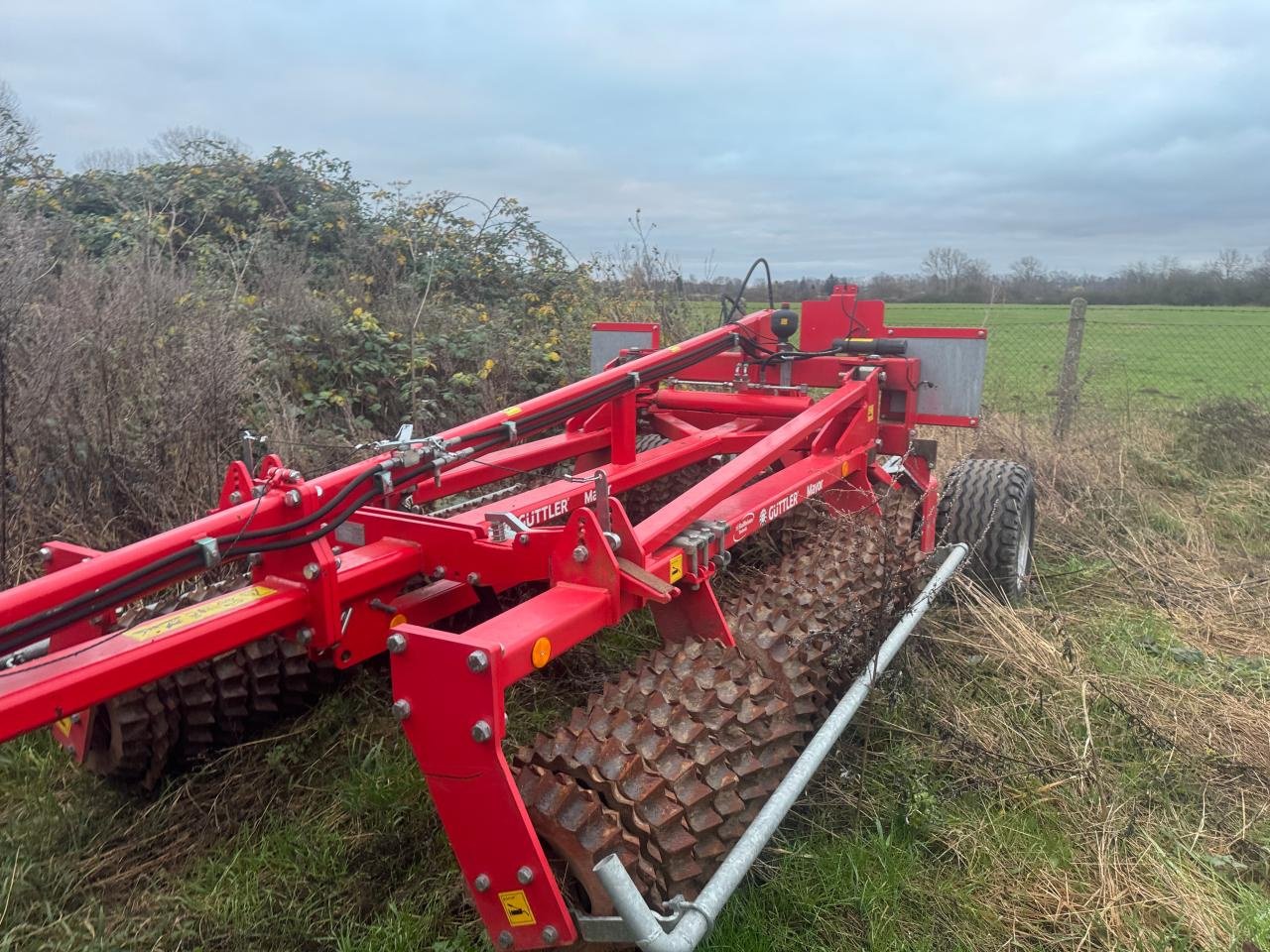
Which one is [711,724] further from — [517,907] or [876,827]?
[876,827]

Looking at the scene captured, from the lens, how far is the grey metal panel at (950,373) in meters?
4.99

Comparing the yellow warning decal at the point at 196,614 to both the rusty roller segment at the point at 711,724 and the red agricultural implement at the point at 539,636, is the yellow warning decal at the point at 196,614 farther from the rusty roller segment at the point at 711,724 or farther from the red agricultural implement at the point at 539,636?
the rusty roller segment at the point at 711,724

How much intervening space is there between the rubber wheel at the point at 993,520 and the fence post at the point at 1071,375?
151 inches

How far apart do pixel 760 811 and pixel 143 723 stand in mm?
2010

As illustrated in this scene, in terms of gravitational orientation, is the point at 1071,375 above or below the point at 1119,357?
above

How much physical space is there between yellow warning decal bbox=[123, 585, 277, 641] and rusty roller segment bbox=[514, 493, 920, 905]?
0.87 m

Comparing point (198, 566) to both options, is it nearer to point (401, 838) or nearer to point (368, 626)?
point (368, 626)

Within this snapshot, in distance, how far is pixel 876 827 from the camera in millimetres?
3203

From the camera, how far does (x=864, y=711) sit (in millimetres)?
3740

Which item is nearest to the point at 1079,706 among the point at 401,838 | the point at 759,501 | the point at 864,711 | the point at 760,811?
the point at 864,711

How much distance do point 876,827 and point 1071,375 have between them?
7480 millimetres

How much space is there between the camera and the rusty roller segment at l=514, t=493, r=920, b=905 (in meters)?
2.36

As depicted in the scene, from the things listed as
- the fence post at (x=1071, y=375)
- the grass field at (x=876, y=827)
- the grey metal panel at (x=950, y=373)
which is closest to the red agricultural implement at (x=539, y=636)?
the grass field at (x=876, y=827)

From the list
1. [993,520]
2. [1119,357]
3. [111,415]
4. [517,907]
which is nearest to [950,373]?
[993,520]
